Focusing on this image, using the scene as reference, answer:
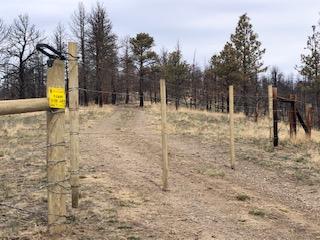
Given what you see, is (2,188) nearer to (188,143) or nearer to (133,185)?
(133,185)

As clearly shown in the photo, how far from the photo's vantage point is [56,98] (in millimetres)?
5023

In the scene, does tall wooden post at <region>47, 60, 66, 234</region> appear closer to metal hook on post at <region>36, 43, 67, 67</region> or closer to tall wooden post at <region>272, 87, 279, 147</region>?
metal hook on post at <region>36, 43, 67, 67</region>

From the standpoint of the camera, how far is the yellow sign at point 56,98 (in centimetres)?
497

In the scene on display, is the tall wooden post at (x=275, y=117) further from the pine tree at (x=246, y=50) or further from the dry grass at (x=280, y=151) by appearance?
the pine tree at (x=246, y=50)

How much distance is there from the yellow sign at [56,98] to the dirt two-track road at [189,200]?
151 cm

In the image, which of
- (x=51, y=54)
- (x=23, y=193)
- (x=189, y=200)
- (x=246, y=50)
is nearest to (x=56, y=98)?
(x=51, y=54)

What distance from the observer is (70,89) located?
6.11 metres

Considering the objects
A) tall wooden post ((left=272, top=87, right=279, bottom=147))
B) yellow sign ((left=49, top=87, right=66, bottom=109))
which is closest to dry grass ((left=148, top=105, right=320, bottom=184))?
tall wooden post ((left=272, top=87, right=279, bottom=147))

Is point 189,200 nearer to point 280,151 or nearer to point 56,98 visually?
point 56,98

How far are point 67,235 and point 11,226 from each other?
83 centimetres

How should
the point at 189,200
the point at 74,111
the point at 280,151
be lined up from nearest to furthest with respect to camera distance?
the point at 74,111, the point at 189,200, the point at 280,151

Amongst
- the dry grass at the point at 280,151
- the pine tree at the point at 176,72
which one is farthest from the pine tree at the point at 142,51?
the dry grass at the point at 280,151

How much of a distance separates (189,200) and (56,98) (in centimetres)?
325

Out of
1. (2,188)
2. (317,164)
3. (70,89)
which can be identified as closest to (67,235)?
(70,89)
